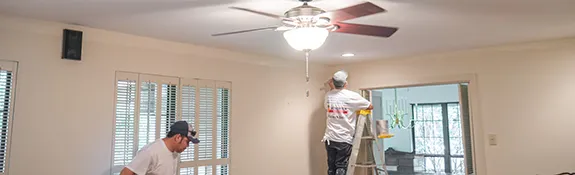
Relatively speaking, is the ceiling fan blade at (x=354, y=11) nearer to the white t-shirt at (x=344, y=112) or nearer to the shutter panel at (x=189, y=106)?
the shutter panel at (x=189, y=106)

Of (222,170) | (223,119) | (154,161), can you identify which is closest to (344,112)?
(223,119)

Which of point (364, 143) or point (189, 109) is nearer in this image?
point (189, 109)

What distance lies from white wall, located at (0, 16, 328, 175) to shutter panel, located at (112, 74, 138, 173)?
0.19ft

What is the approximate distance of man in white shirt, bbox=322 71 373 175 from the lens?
4.17m

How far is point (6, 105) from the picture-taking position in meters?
2.72

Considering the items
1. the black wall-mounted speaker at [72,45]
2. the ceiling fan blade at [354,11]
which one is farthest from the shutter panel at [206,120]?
the ceiling fan blade at [354,11]

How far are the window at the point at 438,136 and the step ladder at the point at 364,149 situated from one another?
3.86 m

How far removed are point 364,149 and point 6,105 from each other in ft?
10.9

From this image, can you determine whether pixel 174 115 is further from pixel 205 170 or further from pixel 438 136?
pixel 438 136

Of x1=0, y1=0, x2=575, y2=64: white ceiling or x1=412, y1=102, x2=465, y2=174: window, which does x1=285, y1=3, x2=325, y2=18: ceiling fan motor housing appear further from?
x1=412, y1=102, x2=465, y2=174: window

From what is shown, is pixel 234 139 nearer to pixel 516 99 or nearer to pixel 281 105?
pixel 281 105

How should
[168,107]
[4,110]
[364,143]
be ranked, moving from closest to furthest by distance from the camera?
[4,110] < [168,107] < [364,143]

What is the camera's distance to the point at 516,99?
12.6ft

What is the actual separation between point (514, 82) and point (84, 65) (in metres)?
3.83
